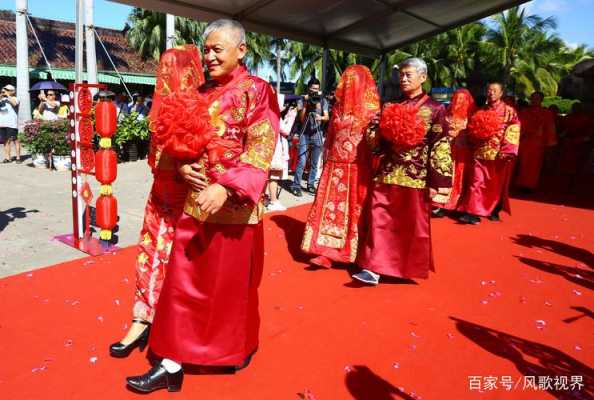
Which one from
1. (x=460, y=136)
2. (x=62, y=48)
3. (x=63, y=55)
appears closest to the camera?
(x=460, y=136)

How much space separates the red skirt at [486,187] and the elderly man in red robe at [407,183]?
2707 mm

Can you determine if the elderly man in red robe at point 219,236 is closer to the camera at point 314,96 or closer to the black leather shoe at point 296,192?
the camera at point 314,96

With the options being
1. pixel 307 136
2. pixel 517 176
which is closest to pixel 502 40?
pixel 517 176

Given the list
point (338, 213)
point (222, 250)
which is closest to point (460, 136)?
point (338, 213)

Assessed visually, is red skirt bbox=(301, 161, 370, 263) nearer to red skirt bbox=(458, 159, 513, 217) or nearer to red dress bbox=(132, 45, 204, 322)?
red dress bbox=(132, 45, 204, 322)

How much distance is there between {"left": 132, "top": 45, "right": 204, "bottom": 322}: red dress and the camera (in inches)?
99.3

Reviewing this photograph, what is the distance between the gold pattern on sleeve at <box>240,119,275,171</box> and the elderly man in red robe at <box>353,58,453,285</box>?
1645 millimetres

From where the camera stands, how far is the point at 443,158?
3.78 m

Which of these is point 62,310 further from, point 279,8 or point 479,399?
point 279,8

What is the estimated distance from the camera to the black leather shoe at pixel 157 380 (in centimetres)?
231

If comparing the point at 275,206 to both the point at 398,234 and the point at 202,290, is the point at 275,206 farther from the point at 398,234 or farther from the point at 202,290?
the point at 202,290

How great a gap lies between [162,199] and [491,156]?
5000mm

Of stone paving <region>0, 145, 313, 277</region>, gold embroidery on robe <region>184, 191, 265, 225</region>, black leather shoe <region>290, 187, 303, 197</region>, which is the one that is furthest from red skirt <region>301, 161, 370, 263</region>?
black leather shoe <region>290, 187, 303, 197</region>

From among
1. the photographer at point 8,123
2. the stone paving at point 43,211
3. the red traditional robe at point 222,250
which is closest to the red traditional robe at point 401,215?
the red traditional robe at point 222,250
